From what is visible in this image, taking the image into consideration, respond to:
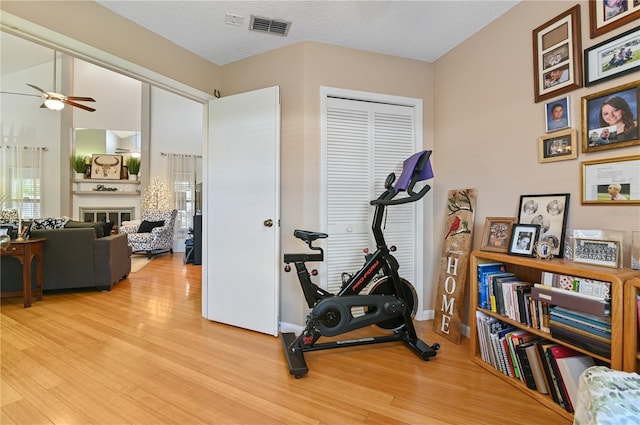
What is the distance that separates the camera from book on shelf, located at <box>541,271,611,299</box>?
4.17 ft

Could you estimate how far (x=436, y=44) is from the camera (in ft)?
8.00

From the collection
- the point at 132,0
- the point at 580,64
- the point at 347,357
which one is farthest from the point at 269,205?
the point at 580,64

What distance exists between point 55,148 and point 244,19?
7416mm

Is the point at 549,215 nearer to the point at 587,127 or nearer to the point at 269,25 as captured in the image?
the point at 587,127

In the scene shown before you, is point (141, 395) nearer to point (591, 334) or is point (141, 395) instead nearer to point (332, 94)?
point (591, 334)

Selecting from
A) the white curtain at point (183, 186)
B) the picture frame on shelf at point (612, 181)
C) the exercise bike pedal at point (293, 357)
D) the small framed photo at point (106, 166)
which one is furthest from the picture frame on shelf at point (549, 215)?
the small framed photo at point (106, 166)

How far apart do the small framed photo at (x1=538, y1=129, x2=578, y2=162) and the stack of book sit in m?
1.12

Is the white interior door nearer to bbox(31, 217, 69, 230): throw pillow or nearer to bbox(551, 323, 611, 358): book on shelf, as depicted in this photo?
bbox(551, 323, 611, 358): book on shelf

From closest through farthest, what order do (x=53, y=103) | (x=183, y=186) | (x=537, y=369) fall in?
(x=537, y=369)
(x=53, y=103)
(x=183, y=186)

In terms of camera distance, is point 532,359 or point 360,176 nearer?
point 532,359

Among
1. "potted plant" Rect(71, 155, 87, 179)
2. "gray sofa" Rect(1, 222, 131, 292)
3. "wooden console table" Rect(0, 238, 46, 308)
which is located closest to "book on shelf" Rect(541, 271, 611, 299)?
"gray sofa" Rect(1, 222, 131, 292)

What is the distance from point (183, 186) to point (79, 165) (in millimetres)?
2524

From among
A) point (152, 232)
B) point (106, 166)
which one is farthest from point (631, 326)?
point (106, 166)

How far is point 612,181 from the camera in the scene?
4.88 ft
